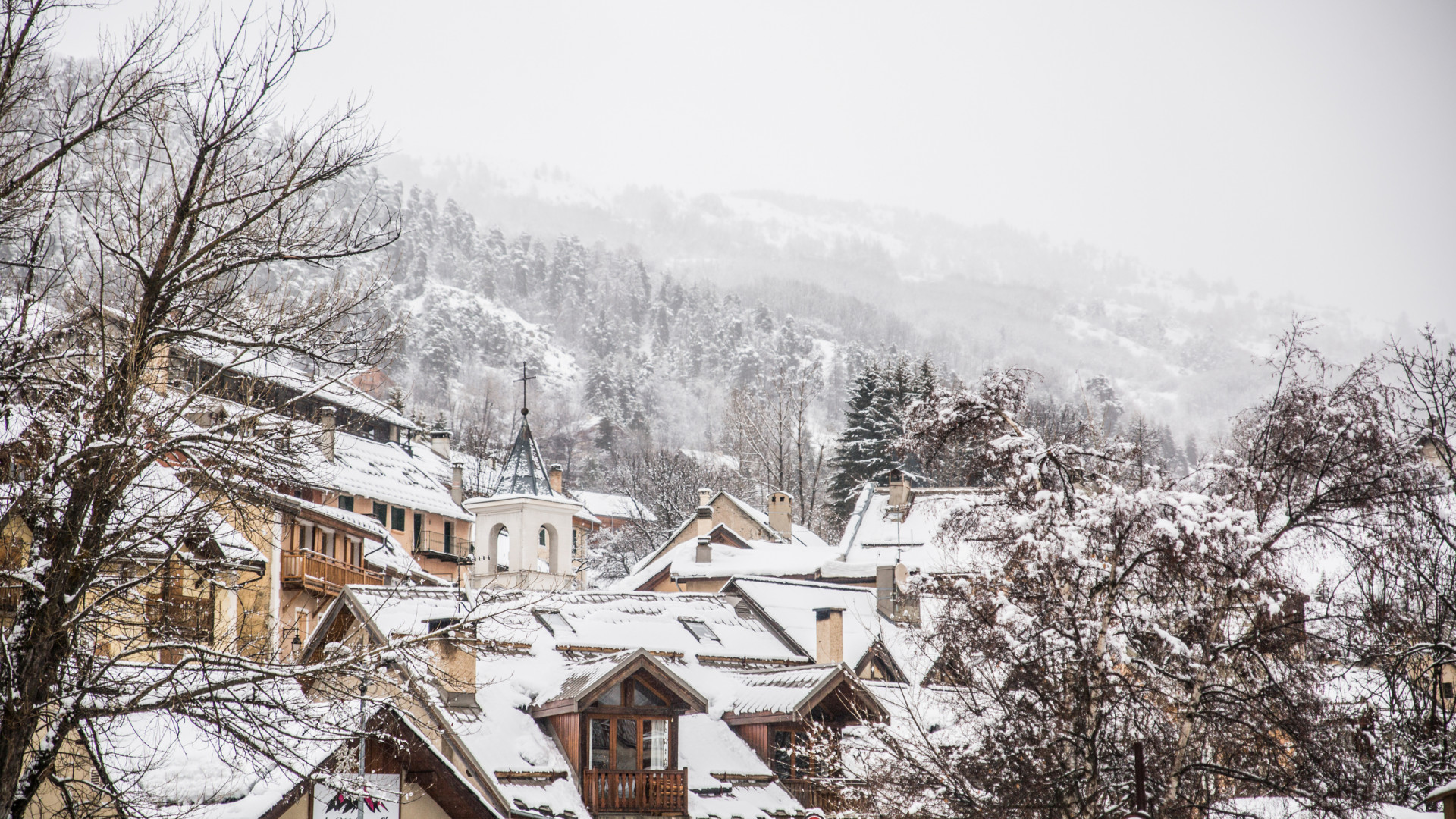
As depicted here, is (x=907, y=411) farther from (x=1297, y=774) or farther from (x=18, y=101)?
(x=18, y=101)

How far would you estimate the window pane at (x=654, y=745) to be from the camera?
27.1 meters

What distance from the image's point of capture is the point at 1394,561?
1695 centimetres

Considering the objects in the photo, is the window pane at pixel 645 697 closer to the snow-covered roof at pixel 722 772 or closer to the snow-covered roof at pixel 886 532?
the snow-covered roof at pixel 722 772

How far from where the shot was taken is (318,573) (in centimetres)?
4294

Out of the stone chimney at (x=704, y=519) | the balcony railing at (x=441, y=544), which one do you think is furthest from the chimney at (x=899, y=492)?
the balcony railing at (x=441, y=544)

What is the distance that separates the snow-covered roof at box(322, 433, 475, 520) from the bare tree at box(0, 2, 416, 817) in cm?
3878

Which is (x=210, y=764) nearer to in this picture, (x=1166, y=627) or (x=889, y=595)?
(x=1166, y=627)

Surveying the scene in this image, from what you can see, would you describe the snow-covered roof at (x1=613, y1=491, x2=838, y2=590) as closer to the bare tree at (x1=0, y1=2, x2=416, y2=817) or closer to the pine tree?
the pine tree

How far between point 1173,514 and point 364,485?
4411cm

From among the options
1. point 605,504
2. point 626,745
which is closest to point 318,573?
point 626,745

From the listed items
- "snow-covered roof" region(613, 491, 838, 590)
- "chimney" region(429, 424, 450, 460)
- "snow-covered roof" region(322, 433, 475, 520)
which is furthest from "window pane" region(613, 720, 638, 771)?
"chimney" region(429, 424, 450, 460)

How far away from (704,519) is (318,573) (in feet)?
54.9

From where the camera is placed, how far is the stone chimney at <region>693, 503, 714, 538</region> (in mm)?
54500

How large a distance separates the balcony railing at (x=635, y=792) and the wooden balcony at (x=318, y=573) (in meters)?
15.5
